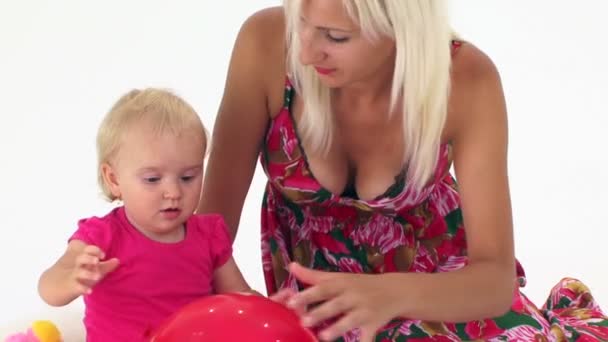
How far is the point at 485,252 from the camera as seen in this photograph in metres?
2.13

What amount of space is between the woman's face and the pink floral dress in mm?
225

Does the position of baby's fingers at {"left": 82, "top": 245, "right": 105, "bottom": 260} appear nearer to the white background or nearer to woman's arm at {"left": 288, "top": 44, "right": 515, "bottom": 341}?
woman's arm at {"left": 288, "top": 44, "right": 515, "bottom": 341}

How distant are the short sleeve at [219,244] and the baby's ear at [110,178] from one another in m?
0.17

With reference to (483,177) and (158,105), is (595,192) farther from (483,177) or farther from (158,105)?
(158,105)

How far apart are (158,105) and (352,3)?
13.1 inches

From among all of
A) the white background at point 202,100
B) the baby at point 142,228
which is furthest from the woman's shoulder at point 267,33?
the white background at point 202,100

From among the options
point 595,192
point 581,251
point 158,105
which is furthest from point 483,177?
point 595,192

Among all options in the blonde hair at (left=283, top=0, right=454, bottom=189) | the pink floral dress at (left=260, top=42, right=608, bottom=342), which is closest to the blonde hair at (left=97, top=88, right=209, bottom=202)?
the blonde hair at (left=283, top=0, right=454, bottom=189)

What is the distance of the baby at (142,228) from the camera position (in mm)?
1856

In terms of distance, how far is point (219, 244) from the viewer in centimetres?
199

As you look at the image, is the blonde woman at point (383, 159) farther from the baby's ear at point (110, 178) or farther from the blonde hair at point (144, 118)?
the baby's ear at point (110, 178)

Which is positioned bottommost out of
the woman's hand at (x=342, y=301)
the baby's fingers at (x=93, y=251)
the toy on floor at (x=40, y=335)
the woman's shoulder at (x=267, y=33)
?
the toy on floor at (x=40, y=335)

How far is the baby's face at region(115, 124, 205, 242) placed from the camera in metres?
1.85

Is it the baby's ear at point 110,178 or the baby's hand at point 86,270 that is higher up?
the baby's ear at point 110,178
